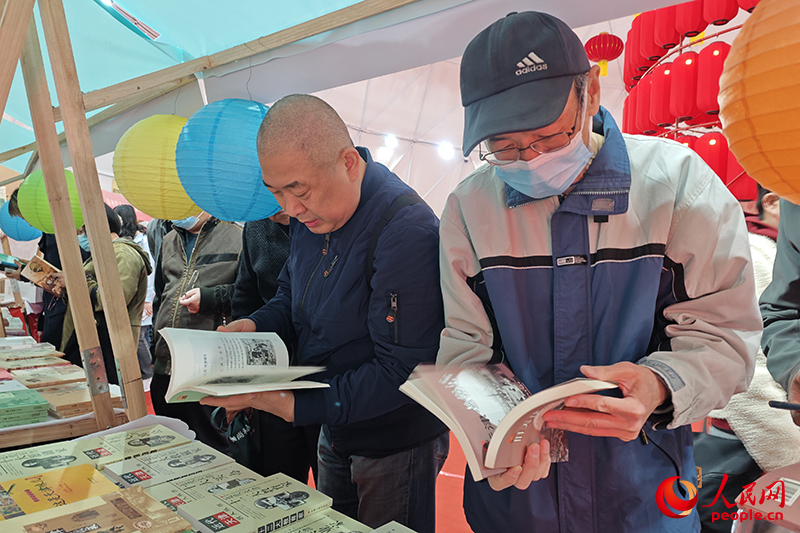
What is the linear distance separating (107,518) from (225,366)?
0.42 m

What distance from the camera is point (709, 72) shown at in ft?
13.6

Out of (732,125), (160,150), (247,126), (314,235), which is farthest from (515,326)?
(160,150)

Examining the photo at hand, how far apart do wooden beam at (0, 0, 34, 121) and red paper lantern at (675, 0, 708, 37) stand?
4408mm

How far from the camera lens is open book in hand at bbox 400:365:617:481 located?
830 mm

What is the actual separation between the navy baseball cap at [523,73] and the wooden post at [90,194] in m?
1.43

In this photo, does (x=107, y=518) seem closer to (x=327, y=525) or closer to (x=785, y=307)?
(x=327, y=525)

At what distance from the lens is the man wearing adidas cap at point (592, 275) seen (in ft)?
3.26

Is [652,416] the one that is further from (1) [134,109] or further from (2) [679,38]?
(2) [679,38]

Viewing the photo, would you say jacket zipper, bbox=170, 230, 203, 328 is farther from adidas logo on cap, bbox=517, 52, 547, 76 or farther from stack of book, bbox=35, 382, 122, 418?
adidas logo on cap, bbox=517, 52, 547, 76

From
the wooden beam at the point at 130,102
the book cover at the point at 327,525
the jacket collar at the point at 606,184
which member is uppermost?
the wooden beam at the point at 130,102

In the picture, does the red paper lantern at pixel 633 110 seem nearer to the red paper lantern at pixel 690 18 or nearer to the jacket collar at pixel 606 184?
the red paper lantern at pixel 690 18

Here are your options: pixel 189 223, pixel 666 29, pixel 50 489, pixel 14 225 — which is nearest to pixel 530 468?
pixel 50 489

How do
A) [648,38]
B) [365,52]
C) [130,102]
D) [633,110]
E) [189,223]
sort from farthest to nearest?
[633,110]
[648,38]
[130,102]
[189,223]
[365,52]

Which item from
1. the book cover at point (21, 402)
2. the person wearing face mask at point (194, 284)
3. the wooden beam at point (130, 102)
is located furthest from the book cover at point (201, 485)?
the wooden beam at point (130, 102)
